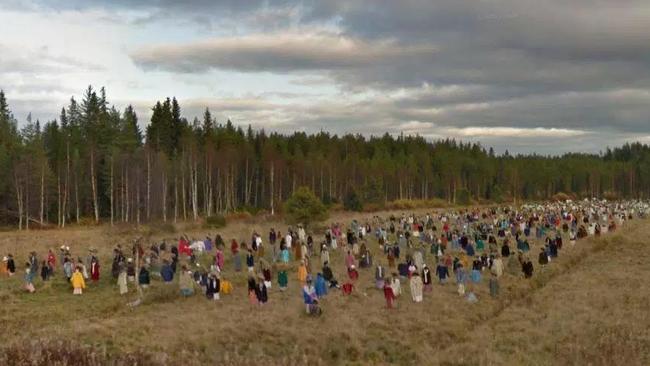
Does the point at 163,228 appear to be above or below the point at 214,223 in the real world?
below

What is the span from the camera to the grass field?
16438mm

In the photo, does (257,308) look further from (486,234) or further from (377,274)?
(486,234)

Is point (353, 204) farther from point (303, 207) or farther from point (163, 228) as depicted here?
point (163, 228)

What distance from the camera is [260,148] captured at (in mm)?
84188

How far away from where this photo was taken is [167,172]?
64.6 metres

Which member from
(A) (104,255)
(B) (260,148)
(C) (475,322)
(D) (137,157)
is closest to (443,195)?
(B) (260,148)

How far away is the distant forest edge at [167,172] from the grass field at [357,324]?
1250 inches

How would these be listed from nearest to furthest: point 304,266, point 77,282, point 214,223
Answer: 1. point 77,282
2. point 304,266
3. point 214,223

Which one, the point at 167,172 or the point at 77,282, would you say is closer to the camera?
the point at 77,282

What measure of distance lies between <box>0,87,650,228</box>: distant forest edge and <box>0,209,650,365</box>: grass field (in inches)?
1250

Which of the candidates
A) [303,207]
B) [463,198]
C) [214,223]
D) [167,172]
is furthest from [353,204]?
[463,198]

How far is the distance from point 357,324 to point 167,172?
48241 mm

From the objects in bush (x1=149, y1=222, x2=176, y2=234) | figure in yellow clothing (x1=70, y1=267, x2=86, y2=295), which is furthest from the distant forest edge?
figure in yellow clothing (x1=70, y1=267, x2=86, y2=295)

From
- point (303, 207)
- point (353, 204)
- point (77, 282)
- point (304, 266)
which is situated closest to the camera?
point (77, 282)
